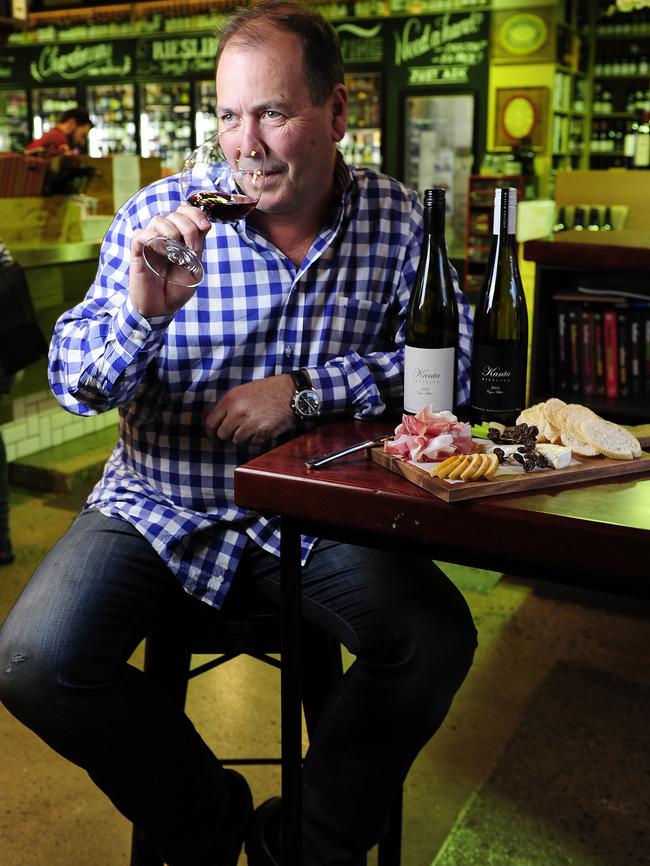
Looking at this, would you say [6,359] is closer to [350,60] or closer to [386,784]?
[386,784]

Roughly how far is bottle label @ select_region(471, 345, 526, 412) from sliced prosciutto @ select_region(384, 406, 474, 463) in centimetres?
25

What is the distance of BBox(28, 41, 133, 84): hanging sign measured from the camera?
11.3 m

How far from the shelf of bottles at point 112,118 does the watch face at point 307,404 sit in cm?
1068

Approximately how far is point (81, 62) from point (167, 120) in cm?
149

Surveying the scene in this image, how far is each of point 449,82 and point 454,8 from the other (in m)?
0.70

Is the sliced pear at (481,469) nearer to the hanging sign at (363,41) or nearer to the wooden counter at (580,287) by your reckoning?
the wooden counter at (580,287)

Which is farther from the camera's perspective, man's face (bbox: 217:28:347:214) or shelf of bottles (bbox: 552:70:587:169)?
shelf of bottles (bbox: 552:70:587:169)

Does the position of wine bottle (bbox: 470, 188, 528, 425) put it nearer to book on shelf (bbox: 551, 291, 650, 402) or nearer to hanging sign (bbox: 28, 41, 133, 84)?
book on shelf (bbox: 551, 291, 650, 402)

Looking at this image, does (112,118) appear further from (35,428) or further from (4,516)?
(4,516)

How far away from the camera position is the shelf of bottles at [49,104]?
464 inches

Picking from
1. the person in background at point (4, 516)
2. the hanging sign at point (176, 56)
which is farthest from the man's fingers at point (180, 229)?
the hanging sign at point (176, 56)

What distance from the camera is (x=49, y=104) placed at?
469 inches

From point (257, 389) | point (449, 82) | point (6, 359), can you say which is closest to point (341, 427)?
point (257, 389)

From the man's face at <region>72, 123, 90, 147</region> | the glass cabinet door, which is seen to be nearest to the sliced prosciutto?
the man's face at <region>72, 123, 90, 147</region>
